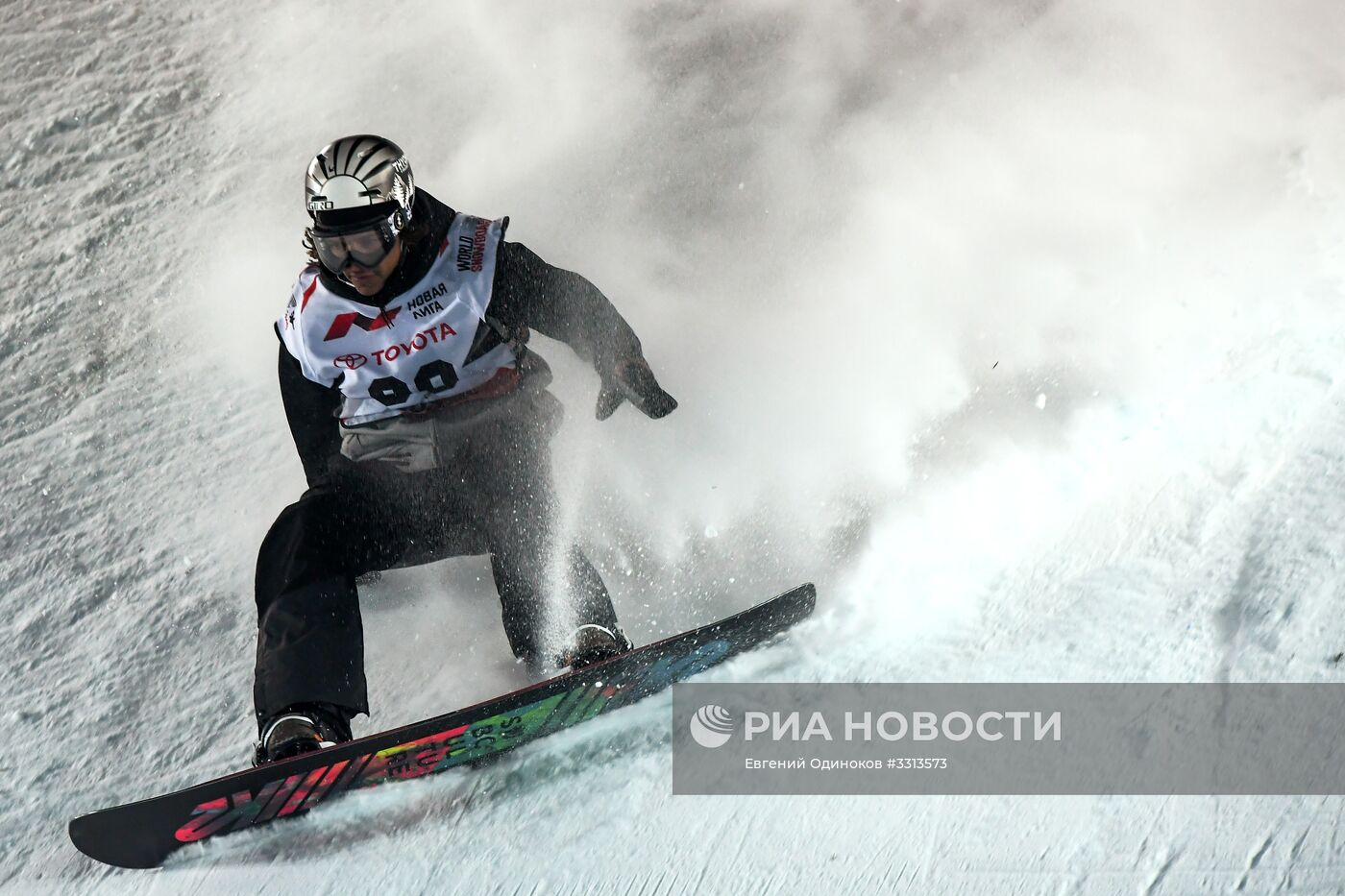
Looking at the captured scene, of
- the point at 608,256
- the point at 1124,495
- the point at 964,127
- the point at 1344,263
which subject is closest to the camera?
the point at 1124,495

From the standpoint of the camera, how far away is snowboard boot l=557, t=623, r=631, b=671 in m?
2.90

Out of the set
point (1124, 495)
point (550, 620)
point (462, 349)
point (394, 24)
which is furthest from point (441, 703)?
point (394, 24)

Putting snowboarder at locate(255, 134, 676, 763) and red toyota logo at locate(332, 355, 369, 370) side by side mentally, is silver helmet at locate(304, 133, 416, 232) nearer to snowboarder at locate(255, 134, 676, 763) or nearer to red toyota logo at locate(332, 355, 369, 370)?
snowboarder at locate(255, 134, 676, 763)

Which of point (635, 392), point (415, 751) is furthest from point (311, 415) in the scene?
point (415, 751)

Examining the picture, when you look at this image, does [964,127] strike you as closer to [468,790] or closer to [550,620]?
→ [550,620]

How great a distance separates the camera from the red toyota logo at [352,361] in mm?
3052

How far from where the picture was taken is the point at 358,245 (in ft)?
9.38

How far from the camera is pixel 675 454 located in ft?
12.9

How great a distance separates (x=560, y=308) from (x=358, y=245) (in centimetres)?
58

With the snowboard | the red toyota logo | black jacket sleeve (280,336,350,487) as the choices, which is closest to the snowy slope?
the snowboard

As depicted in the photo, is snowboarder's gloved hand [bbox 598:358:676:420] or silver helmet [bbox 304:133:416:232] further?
snowboarder's gloved hand [bbox 598:358:676:420]

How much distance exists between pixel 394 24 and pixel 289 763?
462 centimetres

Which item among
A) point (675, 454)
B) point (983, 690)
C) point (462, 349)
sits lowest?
point (675, 454)

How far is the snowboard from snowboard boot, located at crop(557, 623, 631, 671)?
0.11 metres
